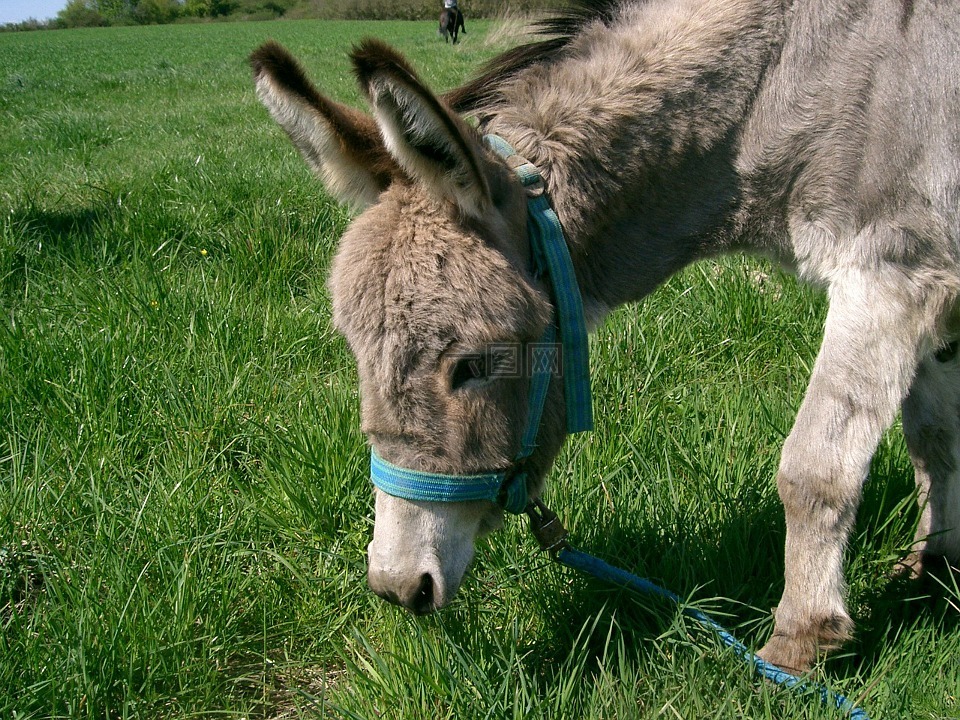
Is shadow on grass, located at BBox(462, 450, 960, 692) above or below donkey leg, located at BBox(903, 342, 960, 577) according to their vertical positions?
below

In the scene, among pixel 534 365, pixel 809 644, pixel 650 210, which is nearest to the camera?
pixel 534 365

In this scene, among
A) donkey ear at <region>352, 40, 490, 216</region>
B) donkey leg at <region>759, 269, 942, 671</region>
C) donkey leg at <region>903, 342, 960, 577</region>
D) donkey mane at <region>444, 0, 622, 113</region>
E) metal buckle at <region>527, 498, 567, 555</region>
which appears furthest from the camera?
donkey leg at <region>903, 342, 960, 577</region>

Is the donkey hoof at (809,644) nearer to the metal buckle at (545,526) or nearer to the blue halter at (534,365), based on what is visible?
the metal buckle at (545,526)

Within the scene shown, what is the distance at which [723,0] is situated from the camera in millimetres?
2082

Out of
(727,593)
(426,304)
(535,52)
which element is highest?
(535,52)

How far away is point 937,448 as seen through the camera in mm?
2381

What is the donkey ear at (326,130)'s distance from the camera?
1.65m

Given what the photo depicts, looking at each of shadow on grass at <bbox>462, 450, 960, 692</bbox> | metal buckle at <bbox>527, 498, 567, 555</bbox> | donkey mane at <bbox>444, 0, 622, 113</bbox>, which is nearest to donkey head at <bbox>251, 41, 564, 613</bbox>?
metal buckle at <bbox>527, 498, 567, 555</bbox>

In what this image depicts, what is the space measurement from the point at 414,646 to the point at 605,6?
192 centimetres

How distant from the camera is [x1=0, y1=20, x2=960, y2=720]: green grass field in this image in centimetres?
195

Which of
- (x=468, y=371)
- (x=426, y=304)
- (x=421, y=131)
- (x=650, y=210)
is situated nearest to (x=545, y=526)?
(x=468, y=371)

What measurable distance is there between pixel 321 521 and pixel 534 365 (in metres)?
1.13

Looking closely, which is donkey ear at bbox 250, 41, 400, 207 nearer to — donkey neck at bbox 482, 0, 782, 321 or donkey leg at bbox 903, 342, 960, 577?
donkey neck at bbox 482, 0, 782, 321

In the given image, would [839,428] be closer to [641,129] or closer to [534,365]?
[534,365]
